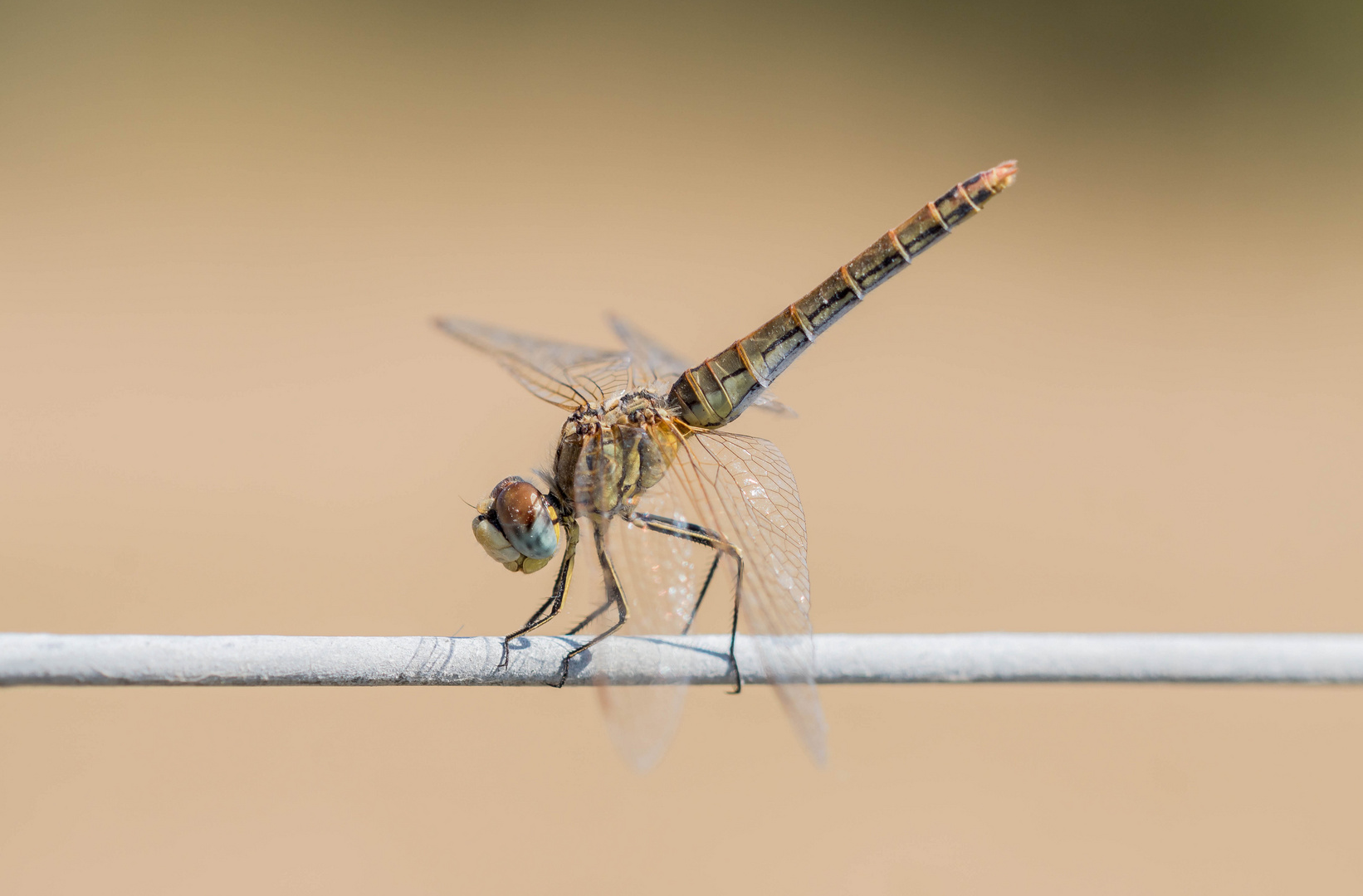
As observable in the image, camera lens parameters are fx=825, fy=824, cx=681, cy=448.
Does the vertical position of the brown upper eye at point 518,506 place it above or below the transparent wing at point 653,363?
below

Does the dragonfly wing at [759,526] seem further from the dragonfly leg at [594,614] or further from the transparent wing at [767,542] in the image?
the dragonfly leg at [594,614]

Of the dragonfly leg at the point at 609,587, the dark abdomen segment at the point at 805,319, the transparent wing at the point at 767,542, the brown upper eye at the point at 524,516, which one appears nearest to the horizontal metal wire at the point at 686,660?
the transparent wing at the point at 767,542

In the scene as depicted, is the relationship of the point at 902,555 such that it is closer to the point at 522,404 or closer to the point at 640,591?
the point at 522,404

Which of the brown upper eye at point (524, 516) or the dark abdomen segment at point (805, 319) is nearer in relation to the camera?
the brown upper eye at point (524, 516)

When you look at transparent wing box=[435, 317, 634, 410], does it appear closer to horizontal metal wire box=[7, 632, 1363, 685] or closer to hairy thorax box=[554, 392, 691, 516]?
hairy thorax box=[554, 392, 691, 516]

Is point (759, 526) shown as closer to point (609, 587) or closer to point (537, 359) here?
point (609, 587)

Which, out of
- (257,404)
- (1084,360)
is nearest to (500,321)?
(257,404)

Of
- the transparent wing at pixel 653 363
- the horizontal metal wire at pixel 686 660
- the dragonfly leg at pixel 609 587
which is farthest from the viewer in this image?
the transparent wing at pixel 653 363

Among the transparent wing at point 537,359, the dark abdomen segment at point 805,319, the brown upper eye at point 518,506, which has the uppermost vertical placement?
the transparent wing at point 537,359
